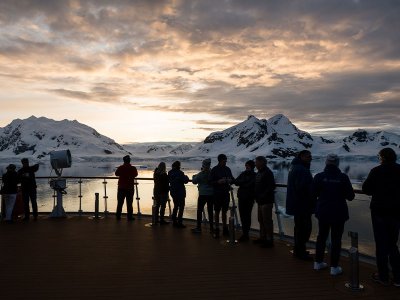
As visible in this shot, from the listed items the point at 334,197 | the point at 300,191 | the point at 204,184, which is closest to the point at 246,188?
the point at 204,184

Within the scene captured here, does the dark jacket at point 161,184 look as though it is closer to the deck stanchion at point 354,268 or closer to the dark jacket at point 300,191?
the dark jacket at point 300,191

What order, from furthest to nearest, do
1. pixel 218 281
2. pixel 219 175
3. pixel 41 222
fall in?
1. pixel 41 222
2. pixel 219 175
3. pixel 218 281

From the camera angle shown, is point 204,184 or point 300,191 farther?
point 204,184

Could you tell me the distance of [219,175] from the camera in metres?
8.45

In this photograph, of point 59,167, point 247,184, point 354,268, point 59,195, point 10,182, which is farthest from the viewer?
point 59,195

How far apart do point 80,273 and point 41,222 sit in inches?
218

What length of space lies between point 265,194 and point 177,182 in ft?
9.54

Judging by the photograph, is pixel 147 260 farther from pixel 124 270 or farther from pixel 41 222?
pixel 41 222

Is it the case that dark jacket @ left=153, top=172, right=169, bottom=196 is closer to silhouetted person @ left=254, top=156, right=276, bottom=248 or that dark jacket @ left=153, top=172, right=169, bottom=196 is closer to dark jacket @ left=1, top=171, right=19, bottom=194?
silhouetted person @ left=254, top=156, right=276, bottom=248

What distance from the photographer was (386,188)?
207 inches

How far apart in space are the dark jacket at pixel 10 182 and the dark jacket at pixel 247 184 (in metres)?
6.59

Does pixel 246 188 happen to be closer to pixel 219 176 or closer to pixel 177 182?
pixel 219 176

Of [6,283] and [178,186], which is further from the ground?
[178,186]

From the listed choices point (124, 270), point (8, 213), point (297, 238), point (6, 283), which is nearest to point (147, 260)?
point (124, 270)
